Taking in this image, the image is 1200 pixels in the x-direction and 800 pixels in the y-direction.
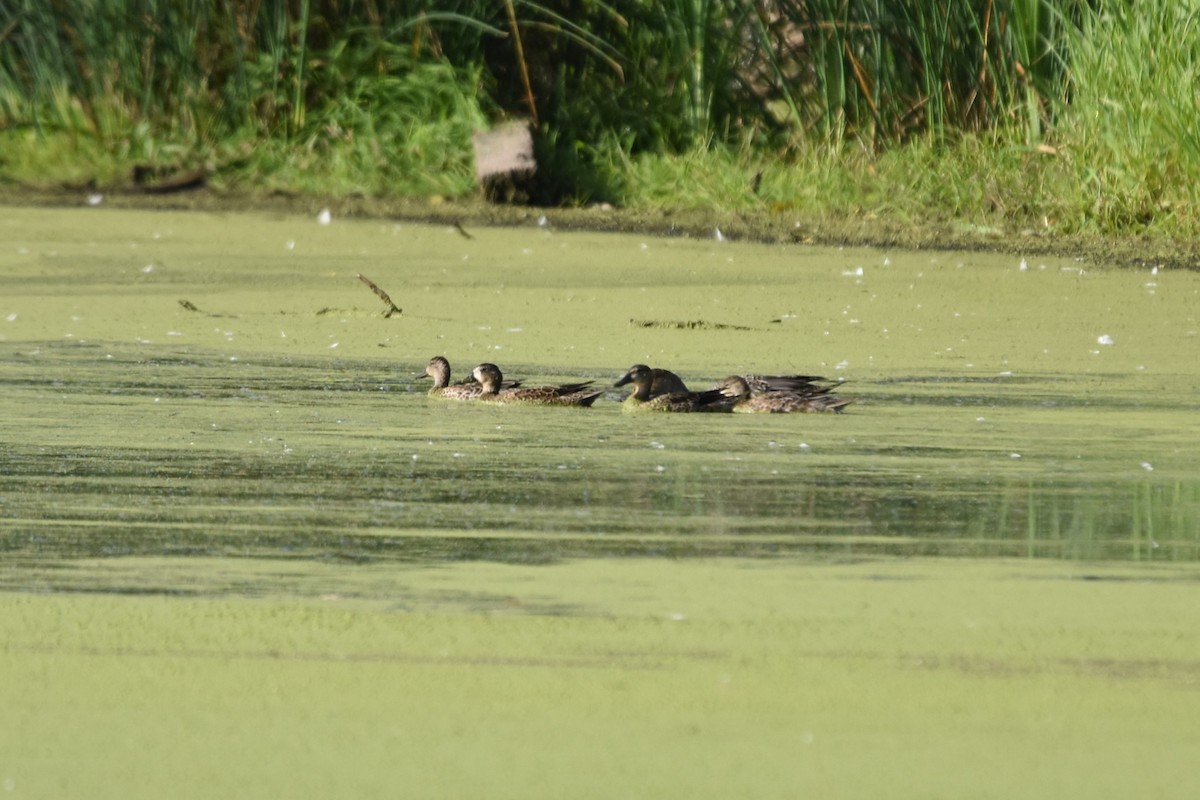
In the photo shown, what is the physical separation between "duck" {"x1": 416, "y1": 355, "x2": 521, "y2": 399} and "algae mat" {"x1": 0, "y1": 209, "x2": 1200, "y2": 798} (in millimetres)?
60

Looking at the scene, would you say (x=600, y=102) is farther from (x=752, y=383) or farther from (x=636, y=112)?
(x=752, y=383)

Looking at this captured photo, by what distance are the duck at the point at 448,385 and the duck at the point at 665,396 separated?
372 mm

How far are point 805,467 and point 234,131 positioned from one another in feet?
26.4

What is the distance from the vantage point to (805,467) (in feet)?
17.1

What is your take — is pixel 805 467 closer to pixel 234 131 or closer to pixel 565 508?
pixel 565 508

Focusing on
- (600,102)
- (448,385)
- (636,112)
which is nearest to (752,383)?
(448,385)

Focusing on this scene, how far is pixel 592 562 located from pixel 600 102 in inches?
343

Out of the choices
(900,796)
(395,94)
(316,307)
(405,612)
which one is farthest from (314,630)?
(395,94)

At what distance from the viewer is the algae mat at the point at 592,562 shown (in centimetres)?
305

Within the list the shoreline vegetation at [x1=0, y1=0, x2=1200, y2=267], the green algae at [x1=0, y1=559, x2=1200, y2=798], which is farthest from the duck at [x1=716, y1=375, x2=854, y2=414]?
the shoreline vegetation at [x1=0, y1=0, x2=1200, y2=267]

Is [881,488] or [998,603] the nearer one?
[998,603]

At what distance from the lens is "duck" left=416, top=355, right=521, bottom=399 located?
20.4 feet

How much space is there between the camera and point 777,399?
6047mm

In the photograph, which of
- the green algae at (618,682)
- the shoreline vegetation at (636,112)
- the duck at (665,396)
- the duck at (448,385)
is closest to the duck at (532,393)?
the duck at (448,385)
